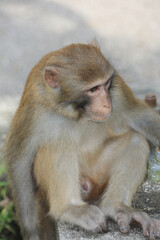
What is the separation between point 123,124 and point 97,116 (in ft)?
2.11

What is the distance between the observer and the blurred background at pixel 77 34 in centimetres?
783

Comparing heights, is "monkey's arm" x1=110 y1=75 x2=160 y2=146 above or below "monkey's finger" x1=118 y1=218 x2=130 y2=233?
above

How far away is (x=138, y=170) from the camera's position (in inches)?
162

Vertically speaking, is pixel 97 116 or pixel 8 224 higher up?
pixel 97 116

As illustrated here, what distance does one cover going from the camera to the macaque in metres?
3.80

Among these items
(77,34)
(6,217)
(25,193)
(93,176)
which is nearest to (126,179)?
(93,176)

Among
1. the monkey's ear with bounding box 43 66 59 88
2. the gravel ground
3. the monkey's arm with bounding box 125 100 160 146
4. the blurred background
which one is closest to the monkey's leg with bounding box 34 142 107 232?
the monkey's ear with bounding box 43 66 59 88

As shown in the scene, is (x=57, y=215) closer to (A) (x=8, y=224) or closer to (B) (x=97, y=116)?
(B) (x=97, y=116)

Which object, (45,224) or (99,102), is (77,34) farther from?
(99,102)

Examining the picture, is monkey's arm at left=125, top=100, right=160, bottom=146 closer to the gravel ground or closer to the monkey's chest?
the monkey's chest

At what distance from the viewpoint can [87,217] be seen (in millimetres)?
3986

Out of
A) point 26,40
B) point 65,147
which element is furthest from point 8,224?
point 26,40

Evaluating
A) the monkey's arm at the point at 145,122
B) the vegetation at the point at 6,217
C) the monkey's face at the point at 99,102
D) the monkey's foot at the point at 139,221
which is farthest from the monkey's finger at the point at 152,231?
the vegetation at the point at 6,217

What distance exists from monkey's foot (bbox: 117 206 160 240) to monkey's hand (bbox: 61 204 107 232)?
15 cm
